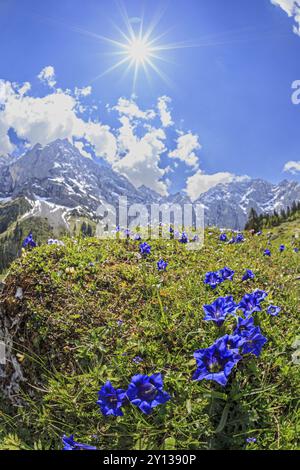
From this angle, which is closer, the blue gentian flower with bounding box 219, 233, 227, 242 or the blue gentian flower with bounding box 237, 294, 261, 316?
the blue gentian flower with bounding box 237, 294, 261, 316

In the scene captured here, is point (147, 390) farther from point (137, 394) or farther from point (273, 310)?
point (273, 310)

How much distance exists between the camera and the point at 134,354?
12.2ft

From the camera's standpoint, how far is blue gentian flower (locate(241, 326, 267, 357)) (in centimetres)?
300

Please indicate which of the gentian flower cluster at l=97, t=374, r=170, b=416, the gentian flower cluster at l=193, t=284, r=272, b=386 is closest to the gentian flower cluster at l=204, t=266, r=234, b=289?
the gentian flower cluster at l=193, t=284, r=272, b=386

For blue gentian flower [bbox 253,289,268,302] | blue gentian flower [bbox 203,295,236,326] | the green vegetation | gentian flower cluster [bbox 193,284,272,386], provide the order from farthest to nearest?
the green vegetation, blue gentian flower [bbox 253,289,268,302], blue gentian flower [bbox 203,295,236,326], gentian flower cluster [bbox 193,284,272,386]

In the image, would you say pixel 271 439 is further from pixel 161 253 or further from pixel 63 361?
pixel 161 253

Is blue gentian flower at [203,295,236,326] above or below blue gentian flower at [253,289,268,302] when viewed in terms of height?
below

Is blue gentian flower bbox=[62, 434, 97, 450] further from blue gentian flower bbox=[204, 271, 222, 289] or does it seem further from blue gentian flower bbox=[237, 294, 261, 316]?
blue gentian flower bbox=[204, 271, 222, 289]

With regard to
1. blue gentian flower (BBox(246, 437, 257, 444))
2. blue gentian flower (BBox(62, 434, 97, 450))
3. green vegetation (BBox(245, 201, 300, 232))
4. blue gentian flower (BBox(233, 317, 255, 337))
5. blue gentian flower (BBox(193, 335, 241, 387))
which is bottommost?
blue gentian flower (BBox(62, 434, 97, 450))

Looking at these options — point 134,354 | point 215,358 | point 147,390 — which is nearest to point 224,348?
point 215,358

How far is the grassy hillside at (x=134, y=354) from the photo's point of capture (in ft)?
9.66

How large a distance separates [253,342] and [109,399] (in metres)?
1.32
